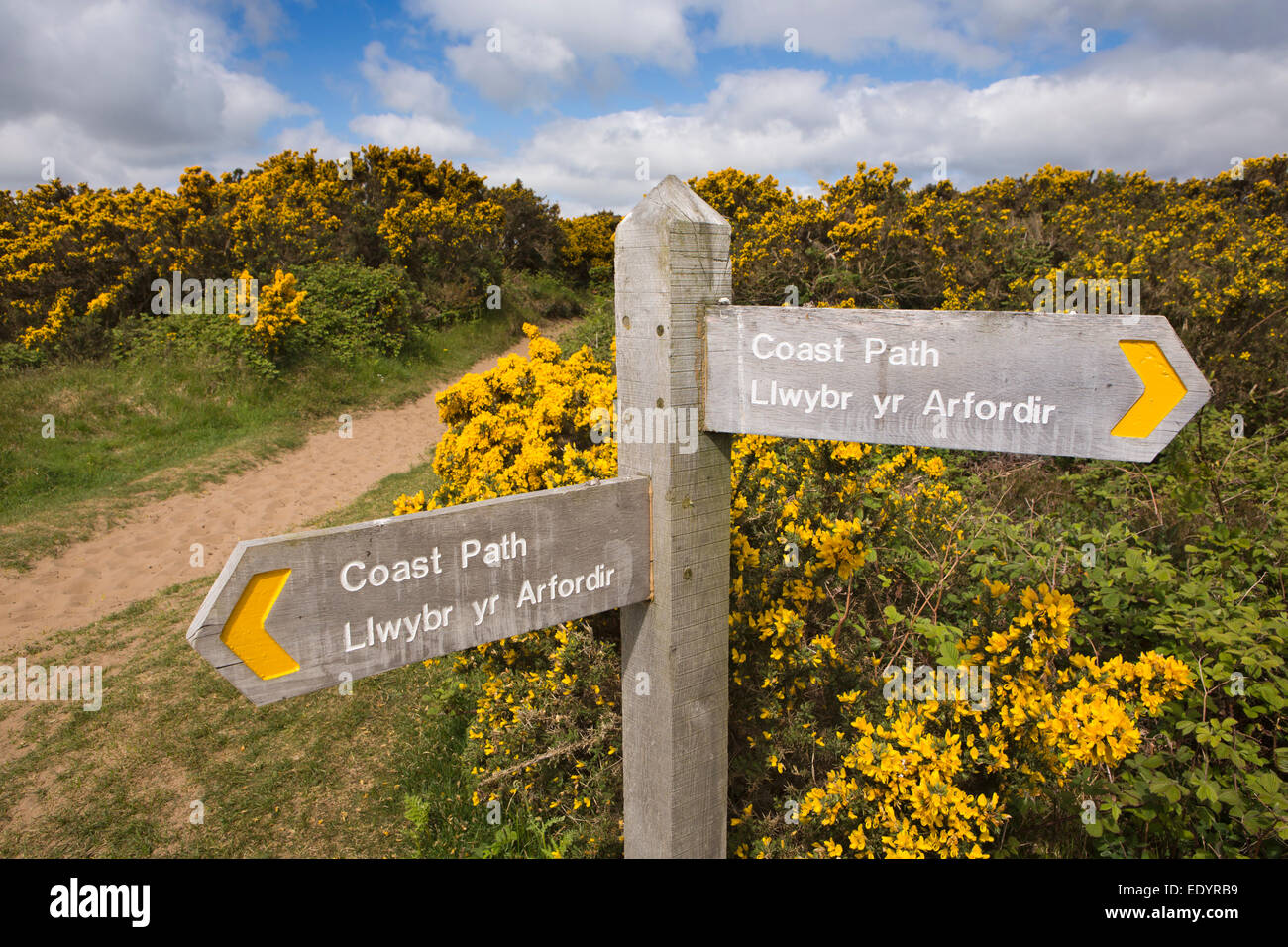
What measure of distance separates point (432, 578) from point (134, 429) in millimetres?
9079

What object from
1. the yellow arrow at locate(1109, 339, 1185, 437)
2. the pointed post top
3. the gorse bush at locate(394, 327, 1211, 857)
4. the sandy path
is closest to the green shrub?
the sandy path

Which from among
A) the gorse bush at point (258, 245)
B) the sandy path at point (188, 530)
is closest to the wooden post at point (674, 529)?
the sandy path at point (188, 530)

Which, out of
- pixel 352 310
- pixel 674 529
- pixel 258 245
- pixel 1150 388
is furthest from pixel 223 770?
pixel 258 245

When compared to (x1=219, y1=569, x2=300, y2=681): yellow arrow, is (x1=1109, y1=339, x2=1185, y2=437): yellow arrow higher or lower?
higher

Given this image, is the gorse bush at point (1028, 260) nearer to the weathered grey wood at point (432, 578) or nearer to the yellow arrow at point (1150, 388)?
the yellow arrow at point (1150, 388)

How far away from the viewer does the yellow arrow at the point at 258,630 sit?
121 cm

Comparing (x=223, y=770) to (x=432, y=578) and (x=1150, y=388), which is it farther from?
(x=1150, y=388)

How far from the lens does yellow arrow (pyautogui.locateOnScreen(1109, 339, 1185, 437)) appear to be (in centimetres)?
126

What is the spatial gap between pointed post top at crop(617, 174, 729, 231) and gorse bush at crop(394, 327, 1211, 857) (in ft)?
3.68

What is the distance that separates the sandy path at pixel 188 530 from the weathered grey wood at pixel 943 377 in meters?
5.64

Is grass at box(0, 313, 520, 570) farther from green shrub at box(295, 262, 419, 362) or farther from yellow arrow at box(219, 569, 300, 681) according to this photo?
yellow arrow at box(219, 569, 300, 681)

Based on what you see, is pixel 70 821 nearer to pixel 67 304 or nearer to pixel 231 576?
pixel 231 576

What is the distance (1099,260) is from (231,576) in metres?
7.35

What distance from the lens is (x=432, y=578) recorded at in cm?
143
